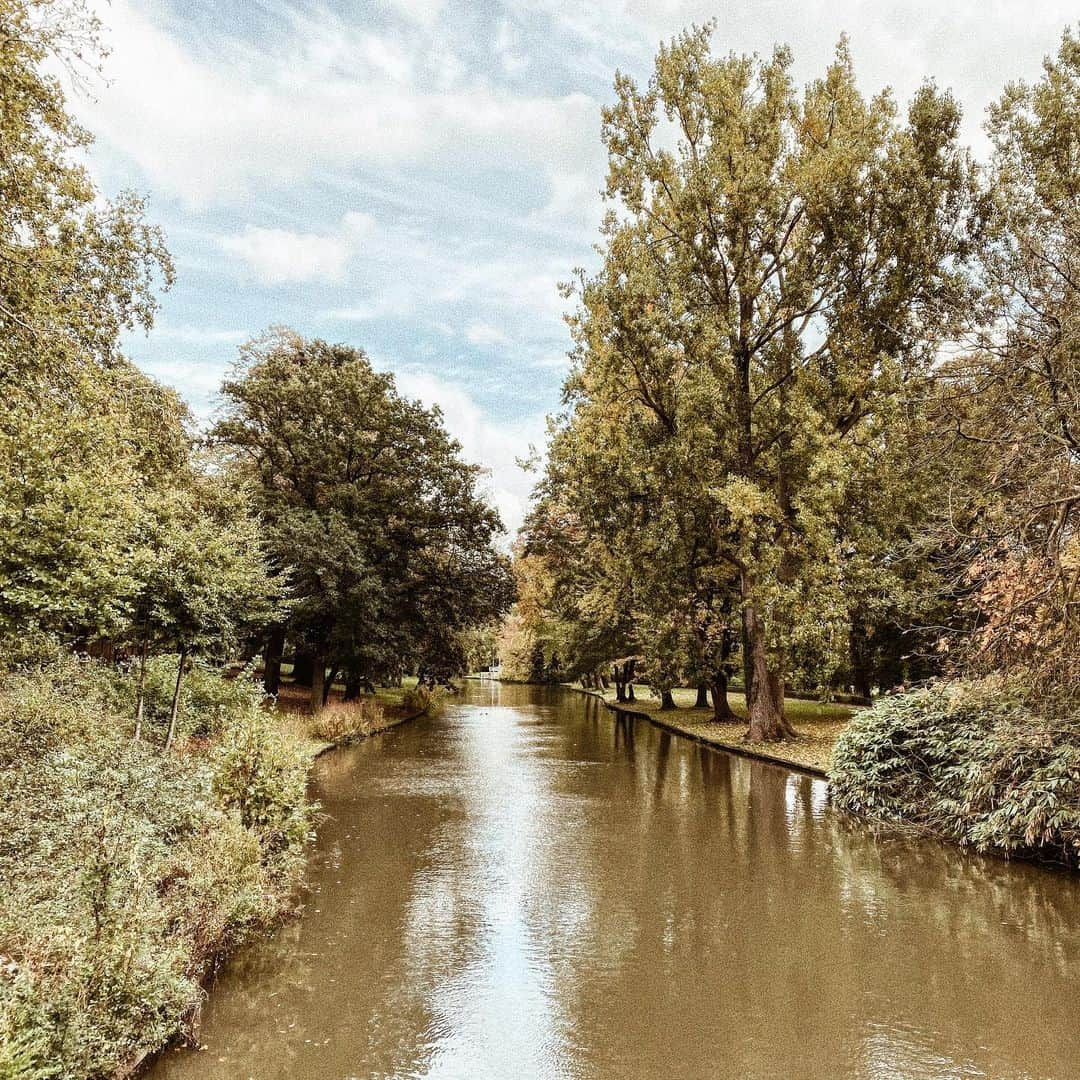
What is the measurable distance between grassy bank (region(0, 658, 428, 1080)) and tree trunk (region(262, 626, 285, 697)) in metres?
13.8

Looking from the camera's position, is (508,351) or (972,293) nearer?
(972,293)

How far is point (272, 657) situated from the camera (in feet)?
86.8

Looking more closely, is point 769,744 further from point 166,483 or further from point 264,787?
point 166,483

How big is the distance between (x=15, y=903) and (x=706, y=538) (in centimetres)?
1855

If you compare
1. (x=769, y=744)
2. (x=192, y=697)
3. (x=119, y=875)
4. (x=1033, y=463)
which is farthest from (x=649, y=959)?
(x=769, y=744)

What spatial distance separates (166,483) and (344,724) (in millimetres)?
8411

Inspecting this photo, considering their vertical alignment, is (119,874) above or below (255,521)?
below

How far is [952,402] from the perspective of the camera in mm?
11195

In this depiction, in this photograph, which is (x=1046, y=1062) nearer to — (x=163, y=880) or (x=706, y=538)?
(x=163, y=880)

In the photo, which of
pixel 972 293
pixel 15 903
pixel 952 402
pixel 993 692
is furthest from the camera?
pixel 972 293

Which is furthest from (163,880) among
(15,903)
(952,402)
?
(952,402)

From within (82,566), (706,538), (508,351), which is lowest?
(82,566)

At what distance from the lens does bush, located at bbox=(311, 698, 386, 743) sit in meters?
19.8

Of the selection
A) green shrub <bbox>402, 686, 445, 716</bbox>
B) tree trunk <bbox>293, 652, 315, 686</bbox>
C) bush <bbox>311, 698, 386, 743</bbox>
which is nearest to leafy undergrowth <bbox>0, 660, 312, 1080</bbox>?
bush <bbox>311, 698, 386, 743</bbox>
